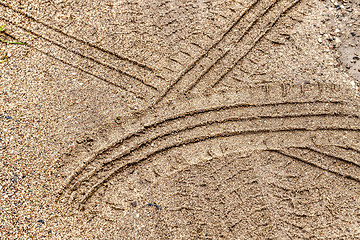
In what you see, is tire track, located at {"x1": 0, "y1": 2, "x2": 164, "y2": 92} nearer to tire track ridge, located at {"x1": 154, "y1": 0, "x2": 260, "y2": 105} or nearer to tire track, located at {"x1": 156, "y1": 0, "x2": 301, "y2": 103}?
tire track ridge, located at {"x1": 154, "y1": 0, "x2": 260, "y2": 105}

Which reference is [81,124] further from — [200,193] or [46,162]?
[200,193]

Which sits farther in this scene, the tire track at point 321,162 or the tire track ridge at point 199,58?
the tire track ridge at point 199,58

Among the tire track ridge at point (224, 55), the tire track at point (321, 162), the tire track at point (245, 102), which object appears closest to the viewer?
the tire track at point (321, 162)

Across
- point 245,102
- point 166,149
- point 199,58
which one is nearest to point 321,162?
point 245,102

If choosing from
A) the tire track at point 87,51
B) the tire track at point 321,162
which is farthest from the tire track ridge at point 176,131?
the tire track at point 87,51

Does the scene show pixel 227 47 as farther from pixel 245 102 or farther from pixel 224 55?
pixel 245 102

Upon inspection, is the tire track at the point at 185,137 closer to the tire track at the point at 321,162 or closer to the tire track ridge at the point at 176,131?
the tire track ridge at the point at 176,131

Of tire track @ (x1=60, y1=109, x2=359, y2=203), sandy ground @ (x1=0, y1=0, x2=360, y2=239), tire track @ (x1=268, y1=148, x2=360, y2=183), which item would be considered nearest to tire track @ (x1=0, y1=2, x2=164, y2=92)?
sandy ground @ (x1=0, y1=0, x2=360, y2=239)

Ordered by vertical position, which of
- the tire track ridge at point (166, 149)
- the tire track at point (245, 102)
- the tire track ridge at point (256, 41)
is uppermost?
the tire track ridge at point (256, 41)
